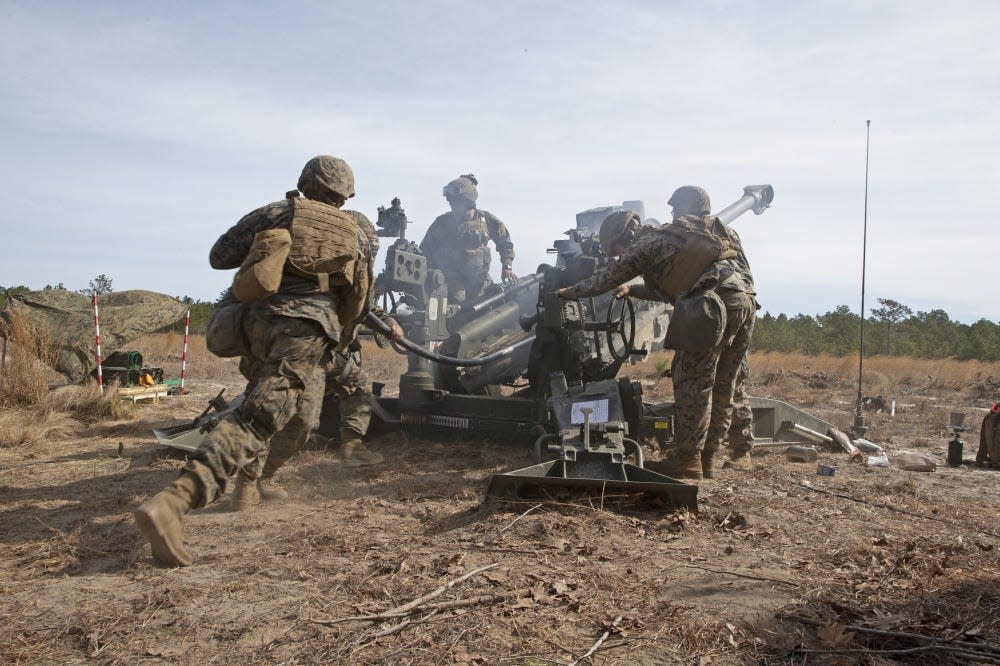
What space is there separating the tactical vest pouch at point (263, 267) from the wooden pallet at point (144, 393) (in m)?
5.55

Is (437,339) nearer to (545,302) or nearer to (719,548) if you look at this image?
(545,302)

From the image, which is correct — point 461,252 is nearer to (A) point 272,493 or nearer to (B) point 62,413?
(B) point 62,413

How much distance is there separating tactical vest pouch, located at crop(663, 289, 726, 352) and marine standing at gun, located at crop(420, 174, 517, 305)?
649cm

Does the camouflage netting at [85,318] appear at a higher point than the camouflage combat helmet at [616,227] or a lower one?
lower

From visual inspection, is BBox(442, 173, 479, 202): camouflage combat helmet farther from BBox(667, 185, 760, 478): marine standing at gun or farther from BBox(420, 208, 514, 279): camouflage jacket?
BBox(667, 185, 760, 478): marine standing at gun

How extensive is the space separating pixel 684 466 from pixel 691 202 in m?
2.06

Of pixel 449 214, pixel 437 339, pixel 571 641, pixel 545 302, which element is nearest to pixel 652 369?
pixel 449 214

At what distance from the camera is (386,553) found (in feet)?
A: 10.2

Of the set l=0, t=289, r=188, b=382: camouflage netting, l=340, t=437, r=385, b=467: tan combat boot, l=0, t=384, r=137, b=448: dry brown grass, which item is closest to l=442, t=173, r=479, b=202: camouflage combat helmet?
l=0, t=289, r=188, b=382: camouflage netting

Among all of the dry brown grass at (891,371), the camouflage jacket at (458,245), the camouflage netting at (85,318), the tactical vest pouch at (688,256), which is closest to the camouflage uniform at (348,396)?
the tactical vest pouch at (688,256)

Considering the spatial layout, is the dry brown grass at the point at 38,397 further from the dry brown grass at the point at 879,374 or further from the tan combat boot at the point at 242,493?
the dry brown grass at the point at 879,374

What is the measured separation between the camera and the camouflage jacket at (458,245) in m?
11.5

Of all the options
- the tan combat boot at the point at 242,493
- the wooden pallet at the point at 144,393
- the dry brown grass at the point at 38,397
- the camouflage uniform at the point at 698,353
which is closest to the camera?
the tan combat boot at the point at 242,493

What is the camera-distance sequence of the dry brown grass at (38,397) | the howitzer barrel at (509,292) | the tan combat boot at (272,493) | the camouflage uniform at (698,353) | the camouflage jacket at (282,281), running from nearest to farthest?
the camouflage jacket at (282,281), the tan combat boot at (272,493), the camouflage uniform at (698,353), the dry brown grass at (38,397), the howitzer barrel at (509,292)
